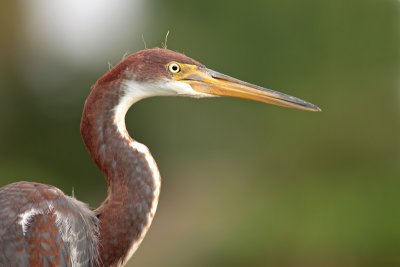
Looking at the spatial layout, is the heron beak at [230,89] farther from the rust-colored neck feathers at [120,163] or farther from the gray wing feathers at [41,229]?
the gray wing feathers at [41,229]

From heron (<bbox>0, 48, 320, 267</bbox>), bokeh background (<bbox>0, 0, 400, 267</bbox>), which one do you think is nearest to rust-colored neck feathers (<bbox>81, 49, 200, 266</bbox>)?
heron (<bbox>0, 48, 320, 267</bbox>)

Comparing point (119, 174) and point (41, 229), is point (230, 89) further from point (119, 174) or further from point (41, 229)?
point (41, 229)

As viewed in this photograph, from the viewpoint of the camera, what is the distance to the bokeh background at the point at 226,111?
1518 centimetres

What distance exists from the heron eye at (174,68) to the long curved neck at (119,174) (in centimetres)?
28

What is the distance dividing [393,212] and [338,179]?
2.40 metres

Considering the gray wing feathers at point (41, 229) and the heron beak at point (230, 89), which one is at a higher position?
the heron beak at point (230, 89)

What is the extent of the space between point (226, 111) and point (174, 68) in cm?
1402

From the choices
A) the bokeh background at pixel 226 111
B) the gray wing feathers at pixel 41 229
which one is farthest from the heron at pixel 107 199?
the bokeh background at pixel 226 111

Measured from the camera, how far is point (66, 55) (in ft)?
63.0

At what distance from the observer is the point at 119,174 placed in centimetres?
473

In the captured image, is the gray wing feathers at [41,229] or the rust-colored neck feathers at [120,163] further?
the rust-colored neck feathers at [120,163]

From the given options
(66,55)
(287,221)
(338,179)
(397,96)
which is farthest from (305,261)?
(66,55)

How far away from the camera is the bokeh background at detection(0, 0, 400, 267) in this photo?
15.2 metres

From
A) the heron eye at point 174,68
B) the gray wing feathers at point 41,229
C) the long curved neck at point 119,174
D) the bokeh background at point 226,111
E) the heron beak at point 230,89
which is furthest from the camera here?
the bokeh background at point 226,111
